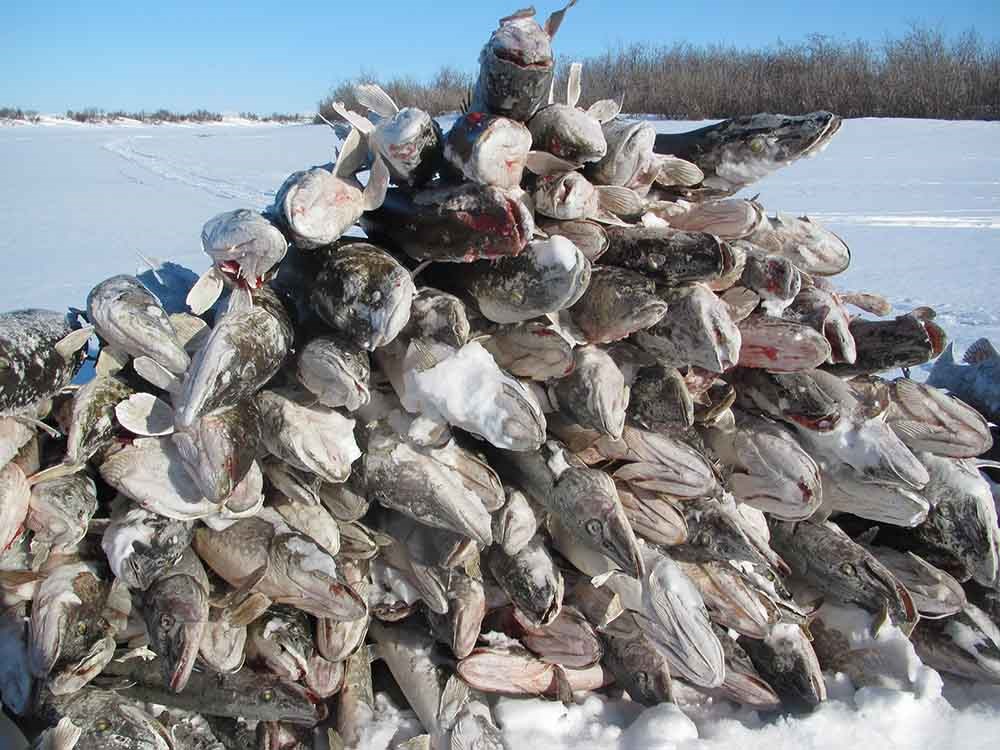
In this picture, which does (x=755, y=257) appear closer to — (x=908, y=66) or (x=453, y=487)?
(x=453, y=487)

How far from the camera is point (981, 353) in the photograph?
212 centimetres

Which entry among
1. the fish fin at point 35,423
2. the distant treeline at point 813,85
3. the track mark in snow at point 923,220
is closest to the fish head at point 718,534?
the fish fin at point 35,423

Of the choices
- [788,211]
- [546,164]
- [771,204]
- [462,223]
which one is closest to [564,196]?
[546,164]

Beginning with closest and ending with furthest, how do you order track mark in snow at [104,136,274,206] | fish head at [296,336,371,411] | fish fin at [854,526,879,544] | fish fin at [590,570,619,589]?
fish head at [296,336,371,411]
fish fin at [590,570,619,589]
fish fin at [854,526,879,544]
track mark in snow at [104,136,274,206]

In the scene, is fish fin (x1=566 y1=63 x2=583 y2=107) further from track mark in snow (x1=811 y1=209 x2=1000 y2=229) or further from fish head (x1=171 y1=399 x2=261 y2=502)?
track mark in snow (x1=811 y1=209 x2=1000 y2=229)

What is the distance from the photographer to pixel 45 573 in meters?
1.35

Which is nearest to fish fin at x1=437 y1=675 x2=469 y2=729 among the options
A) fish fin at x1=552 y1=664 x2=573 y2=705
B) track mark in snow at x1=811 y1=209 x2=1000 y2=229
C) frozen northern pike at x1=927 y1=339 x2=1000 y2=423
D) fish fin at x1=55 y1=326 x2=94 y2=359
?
fish fin at x1=552 y1=664 x2=573 y2=705

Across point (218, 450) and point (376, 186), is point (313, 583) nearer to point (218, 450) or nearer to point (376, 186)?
point (218, 450)

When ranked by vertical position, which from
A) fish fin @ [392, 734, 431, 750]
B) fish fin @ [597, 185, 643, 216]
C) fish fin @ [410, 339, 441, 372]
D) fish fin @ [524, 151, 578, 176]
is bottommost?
fish fin @ [392, 734, 431, 750]

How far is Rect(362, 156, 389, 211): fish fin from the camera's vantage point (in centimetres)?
144

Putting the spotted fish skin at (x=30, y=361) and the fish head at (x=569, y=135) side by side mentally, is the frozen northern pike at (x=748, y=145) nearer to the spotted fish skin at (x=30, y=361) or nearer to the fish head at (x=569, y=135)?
the fish head at (x=569, y=135)

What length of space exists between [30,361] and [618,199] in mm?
1055

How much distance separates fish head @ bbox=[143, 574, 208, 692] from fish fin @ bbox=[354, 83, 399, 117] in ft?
2.92

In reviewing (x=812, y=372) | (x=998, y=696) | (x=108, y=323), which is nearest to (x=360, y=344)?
(x=108, y=323)
